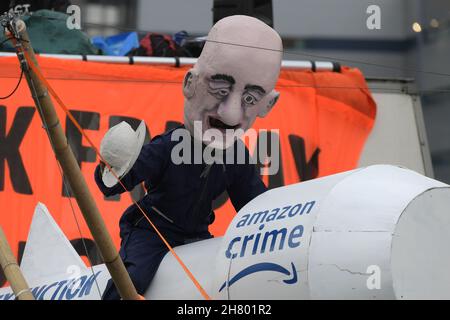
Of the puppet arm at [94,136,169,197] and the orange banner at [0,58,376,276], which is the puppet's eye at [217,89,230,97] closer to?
the puppet arm at [94,136,169,197]

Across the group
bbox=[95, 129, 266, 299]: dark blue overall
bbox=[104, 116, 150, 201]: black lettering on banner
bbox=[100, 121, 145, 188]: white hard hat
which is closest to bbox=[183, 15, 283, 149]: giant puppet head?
bbox=[95, 129, 266, 299]: dark blue overall

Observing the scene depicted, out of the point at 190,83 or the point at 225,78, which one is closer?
the point at 225,78

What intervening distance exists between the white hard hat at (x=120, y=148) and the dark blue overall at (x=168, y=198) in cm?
13

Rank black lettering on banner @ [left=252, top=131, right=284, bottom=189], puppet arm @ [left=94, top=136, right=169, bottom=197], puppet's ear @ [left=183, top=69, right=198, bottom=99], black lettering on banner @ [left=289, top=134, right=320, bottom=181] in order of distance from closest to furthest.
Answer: puppet arm @ [left=94, top=136, right=169, bottom=197] < puppet's ear @ [left=183, top=69, right=198, bottom=99] < black lettering on banner @ [left=252, top=131, right=284, bottom=189] < black lettering on banner @ [left=289, top=134, right=320, bottom=181]

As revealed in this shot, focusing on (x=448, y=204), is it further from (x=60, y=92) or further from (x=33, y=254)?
(x=60, y=92)

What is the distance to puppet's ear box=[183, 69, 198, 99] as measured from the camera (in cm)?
354

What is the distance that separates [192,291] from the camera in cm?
309

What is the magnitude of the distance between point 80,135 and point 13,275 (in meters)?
2.22

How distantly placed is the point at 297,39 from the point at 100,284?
1.08 meters

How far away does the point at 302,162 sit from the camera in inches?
212

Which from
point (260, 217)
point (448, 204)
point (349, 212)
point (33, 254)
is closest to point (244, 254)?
point (260, 217)

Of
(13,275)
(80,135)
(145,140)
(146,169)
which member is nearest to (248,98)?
(146,169)

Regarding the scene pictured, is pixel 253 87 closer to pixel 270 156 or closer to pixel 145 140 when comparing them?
pixel 270 156

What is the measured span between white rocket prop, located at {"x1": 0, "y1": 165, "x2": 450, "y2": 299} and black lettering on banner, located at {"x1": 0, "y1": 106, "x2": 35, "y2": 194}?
82.4 inches
